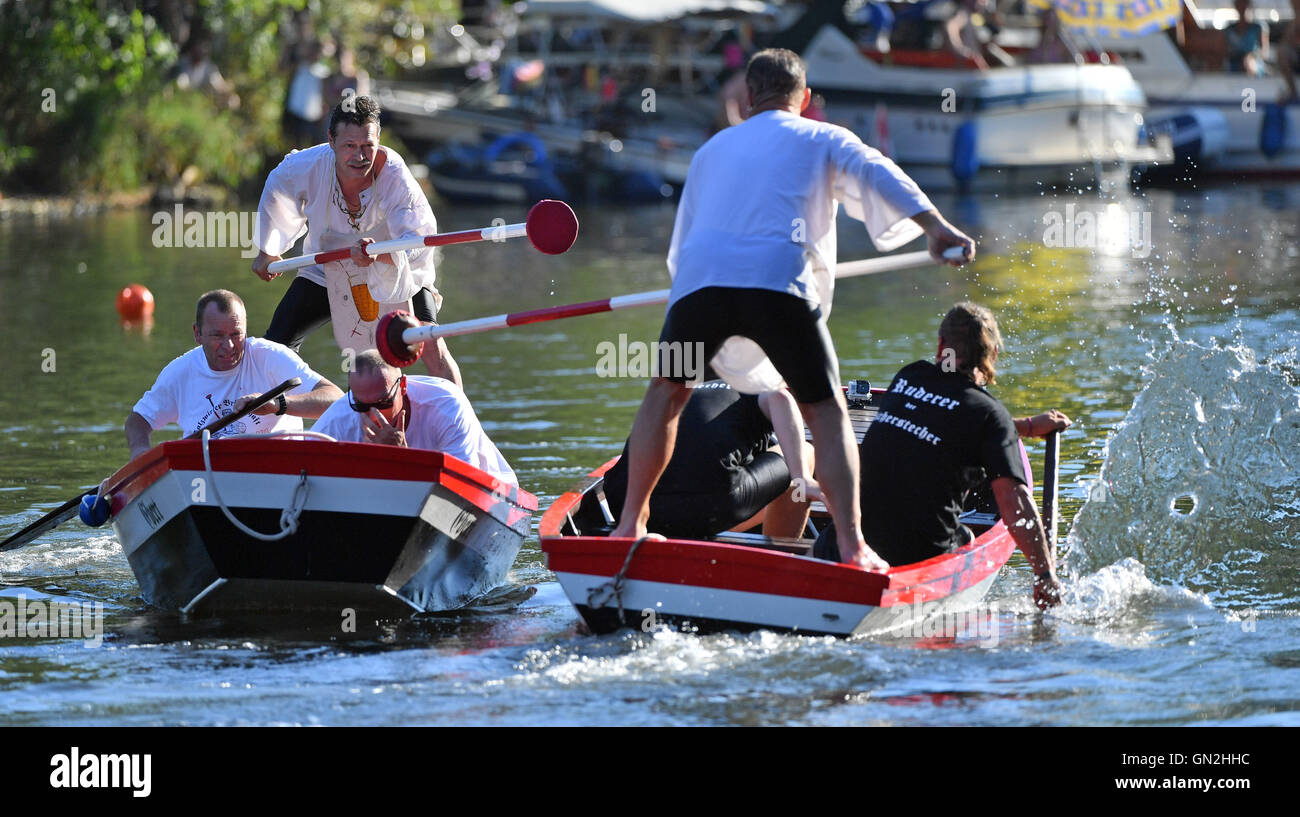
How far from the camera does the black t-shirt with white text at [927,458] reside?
272 inches

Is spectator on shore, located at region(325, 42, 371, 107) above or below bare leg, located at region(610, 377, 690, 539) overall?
above

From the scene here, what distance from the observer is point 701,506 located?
750 cm

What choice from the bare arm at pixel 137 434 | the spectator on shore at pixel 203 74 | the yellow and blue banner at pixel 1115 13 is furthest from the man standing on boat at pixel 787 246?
the spectator on shore at pixel 203 74

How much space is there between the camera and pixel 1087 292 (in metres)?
17.8

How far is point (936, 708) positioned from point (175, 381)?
378 centimetres

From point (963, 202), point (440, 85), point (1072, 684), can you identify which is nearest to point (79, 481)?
point (1072, 684)

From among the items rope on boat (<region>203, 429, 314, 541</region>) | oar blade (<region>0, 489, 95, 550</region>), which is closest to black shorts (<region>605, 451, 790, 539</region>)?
rope on boat (<region>203, 429, 314, 541</region>)

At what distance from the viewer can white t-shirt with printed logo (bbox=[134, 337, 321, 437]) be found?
803cm

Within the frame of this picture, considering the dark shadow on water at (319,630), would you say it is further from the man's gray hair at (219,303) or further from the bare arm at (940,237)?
the bare arm at (940,237)

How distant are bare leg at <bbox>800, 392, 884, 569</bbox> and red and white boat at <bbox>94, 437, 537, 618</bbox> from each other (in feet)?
5.02

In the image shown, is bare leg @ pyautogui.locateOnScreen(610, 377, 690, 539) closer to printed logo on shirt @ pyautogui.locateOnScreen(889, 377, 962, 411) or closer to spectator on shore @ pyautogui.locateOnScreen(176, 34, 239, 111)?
printed logo on shirt @ pyautogui.locateOnScreen(889, 377, 962, 411)

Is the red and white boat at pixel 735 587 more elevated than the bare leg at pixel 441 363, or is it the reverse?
the bare leg at pixel 441 363

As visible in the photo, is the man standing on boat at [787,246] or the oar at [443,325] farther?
the oar at [443,325]

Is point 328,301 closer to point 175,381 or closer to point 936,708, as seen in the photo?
point 175,381
